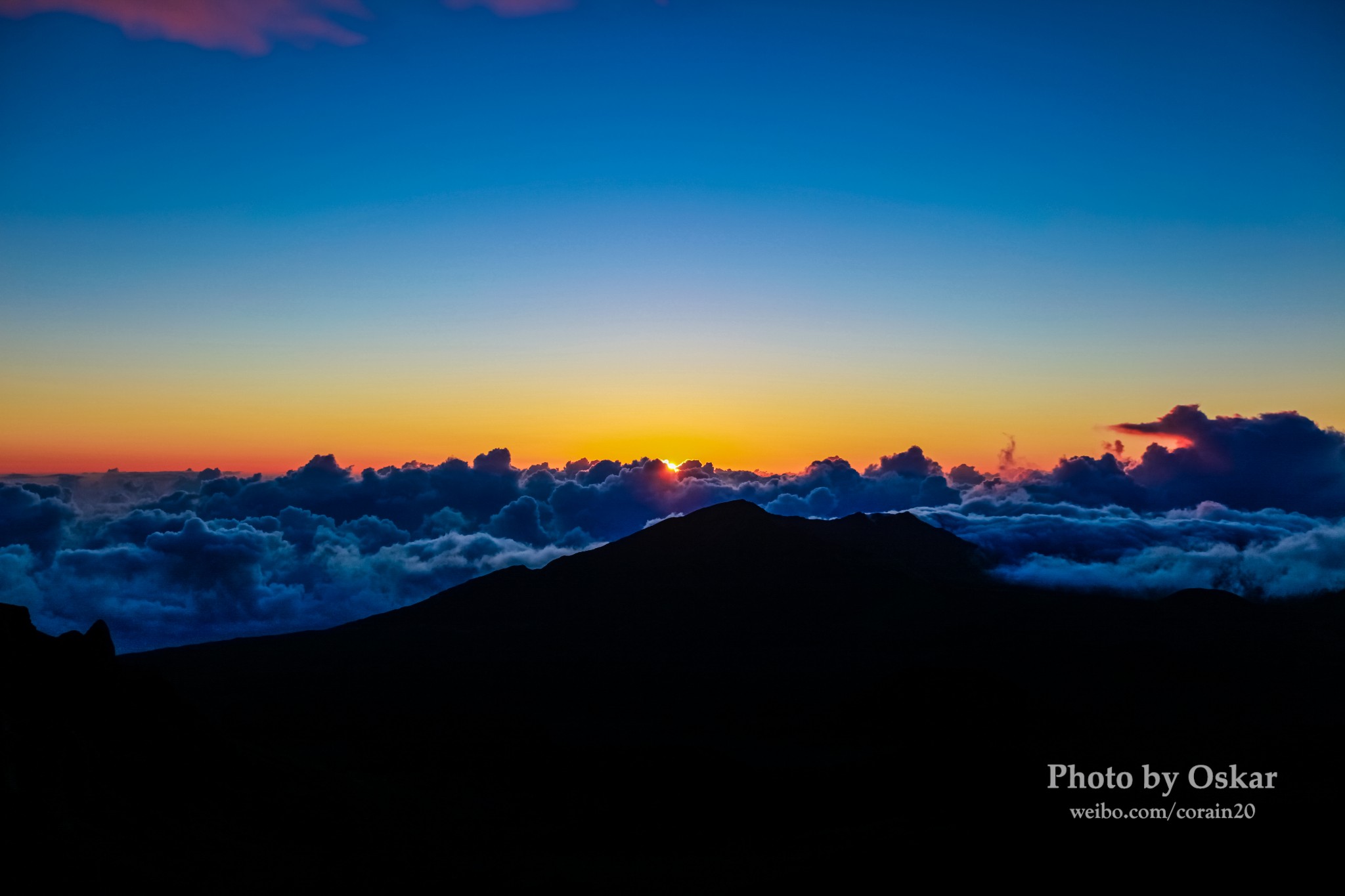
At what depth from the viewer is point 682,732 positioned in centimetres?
11406

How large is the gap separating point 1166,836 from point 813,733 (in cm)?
6245

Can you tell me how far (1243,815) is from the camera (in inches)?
1860

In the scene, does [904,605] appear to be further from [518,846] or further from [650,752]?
[518,846]

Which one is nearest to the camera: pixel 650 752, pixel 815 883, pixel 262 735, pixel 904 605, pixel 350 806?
pixel 815 883

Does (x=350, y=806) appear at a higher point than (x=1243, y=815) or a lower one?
lower

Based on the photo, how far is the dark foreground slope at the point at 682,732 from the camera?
185ft

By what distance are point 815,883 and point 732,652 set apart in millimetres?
115939

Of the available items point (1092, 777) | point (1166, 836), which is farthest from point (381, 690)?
point (1166, 836)

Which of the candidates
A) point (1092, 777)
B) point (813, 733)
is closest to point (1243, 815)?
point (1092, 777)

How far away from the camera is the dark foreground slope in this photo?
5628 cm

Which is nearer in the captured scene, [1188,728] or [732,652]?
[1188,728]

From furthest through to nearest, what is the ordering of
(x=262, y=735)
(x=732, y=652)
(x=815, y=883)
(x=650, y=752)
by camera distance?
(x=732, y=652) → (x=262, y=735) → (x=650, y=752) → (x=815, y=883)

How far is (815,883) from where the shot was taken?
44.6 m

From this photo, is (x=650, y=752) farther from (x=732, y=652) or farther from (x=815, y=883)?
(x=732, y=652)
